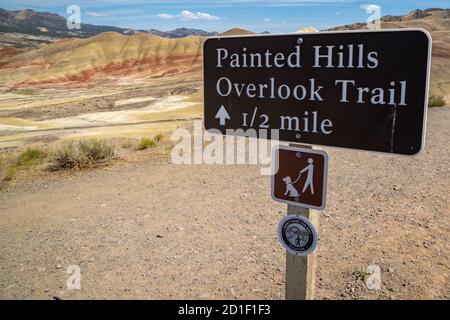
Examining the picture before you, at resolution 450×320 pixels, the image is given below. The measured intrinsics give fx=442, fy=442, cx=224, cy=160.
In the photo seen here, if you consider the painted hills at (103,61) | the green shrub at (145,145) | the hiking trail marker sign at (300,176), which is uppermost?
the painted hills at (103,61)

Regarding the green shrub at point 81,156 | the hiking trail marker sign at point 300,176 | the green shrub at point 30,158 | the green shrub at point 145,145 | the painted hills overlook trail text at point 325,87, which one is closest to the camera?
the painted hills overlook trail text at point 325,87

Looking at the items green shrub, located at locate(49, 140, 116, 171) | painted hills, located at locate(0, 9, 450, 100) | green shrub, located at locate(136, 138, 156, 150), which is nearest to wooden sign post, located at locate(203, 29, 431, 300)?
green shrub, located at locate(49, 140, 116, 171)

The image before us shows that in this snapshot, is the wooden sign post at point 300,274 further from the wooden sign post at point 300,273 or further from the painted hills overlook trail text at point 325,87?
the painted hills overlook trail text at point 325,87

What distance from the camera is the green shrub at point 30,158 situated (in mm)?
8047

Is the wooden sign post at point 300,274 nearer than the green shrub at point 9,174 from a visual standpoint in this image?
Yes

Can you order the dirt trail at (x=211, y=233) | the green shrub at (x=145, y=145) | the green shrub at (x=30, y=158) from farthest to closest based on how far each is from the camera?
1. the green shrub at (x=145, y=145)
2. the green shrub at (x=30, y=158)
3. the dirt trail at (x=211, y=233)

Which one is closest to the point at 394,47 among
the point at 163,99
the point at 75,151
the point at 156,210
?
the point at 156,210

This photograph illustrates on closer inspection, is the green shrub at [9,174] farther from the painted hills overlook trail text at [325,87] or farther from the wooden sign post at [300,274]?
the wooden sign post at [300,274]

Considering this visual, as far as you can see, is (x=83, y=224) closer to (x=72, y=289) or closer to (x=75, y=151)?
(x=72, y=289)

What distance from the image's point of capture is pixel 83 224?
497cm

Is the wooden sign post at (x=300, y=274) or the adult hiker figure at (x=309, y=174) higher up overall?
the adult hiker figure at (x=309, y=174)

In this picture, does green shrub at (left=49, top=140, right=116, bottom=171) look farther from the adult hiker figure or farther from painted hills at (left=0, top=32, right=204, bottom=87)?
painted hills at (left=0, top=32, right=204, bottom=87)

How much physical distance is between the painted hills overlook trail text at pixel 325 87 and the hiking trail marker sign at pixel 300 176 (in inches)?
3.7

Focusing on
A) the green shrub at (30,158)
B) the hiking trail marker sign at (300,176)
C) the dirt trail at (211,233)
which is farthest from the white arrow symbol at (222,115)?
the green shrub at (30,158)
